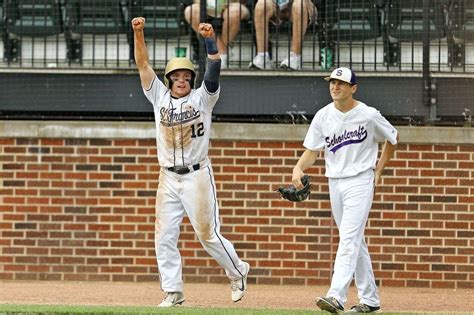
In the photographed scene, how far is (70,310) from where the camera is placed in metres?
8.20

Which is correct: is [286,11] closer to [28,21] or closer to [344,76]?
[28,21]

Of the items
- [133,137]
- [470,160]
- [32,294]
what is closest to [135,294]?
[32,294]

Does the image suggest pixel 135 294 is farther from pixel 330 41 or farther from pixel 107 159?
pixel 330 41

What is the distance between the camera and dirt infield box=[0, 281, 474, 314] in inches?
393

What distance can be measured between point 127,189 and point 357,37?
2.69 meters

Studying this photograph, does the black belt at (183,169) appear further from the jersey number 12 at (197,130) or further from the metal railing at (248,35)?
the metal railing at (248,35)

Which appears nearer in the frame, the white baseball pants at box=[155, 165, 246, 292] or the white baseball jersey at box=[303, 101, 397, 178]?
the white baseball jersey at box=[303, 101, 397, 178]

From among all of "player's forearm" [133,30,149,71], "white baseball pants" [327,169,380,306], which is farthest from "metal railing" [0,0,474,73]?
"white baseball pants" [327,169,380,306]

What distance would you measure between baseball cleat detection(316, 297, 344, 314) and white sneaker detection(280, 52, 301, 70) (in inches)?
158

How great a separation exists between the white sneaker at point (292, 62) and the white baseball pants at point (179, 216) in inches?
107

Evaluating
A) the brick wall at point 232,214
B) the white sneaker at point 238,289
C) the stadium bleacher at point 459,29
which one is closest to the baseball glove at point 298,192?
the white sneaker at point 238,289

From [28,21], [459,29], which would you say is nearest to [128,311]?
[28,21]

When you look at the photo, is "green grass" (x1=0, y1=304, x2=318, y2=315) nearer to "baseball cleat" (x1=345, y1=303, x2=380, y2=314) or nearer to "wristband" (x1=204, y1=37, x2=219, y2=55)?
"baseball cleat" (x1=345, y1=303, x2=380, y2=314)

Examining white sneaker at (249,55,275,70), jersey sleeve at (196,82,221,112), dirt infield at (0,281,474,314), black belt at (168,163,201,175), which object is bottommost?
dirt infield at (0,281,474,314)
